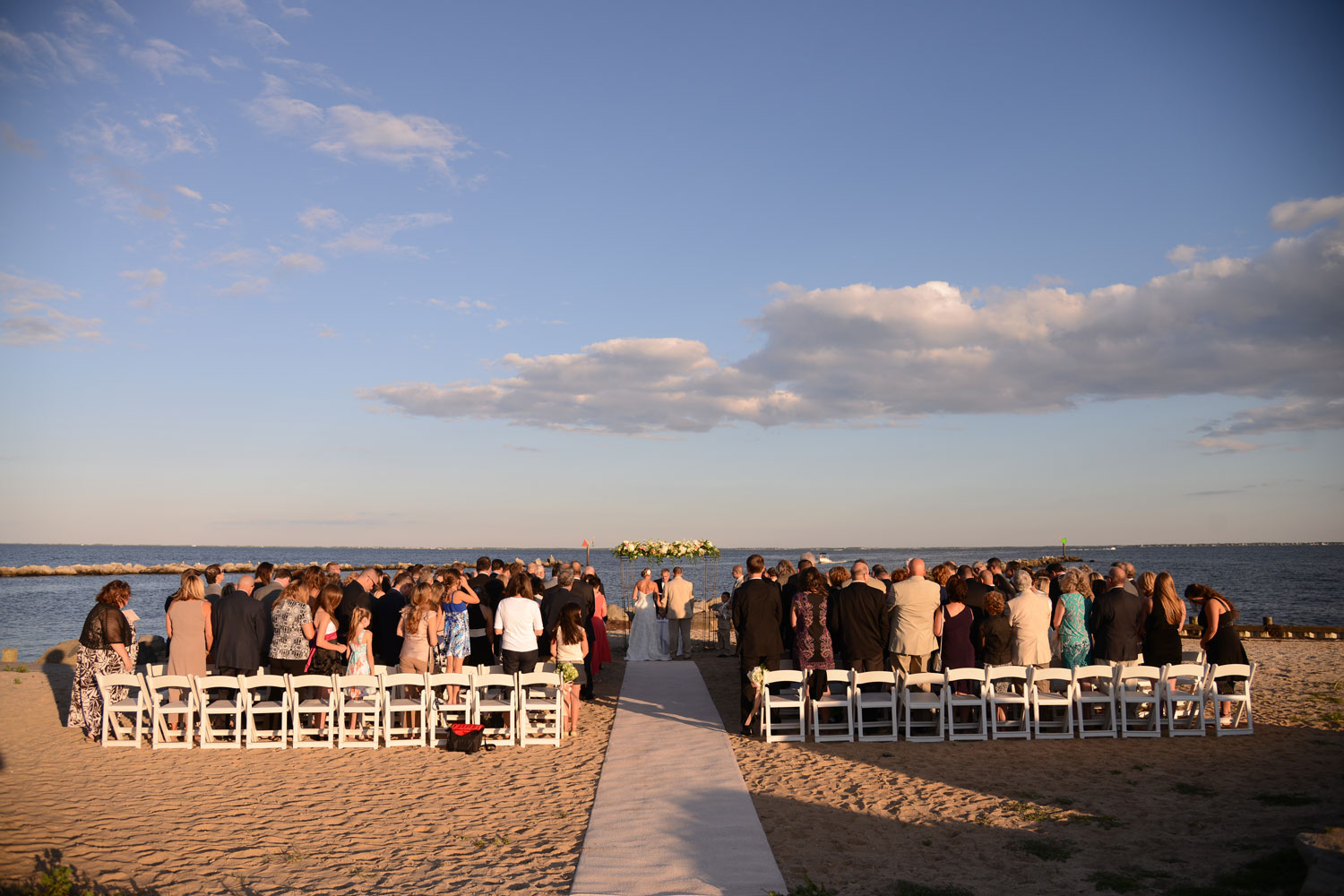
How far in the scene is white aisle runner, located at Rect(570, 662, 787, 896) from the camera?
504 cm

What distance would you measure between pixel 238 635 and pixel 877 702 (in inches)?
267

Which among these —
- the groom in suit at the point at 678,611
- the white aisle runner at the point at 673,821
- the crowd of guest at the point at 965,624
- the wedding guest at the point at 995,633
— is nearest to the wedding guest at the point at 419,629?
the white aisle runner at the point at 673,821

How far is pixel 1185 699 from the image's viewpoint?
8781mm

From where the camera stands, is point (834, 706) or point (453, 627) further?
point (453, 627)

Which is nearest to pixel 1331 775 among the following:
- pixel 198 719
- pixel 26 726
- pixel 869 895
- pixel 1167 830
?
pixel 1167 830

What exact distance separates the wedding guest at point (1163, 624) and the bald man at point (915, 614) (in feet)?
8.07

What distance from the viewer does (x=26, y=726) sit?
9.94m

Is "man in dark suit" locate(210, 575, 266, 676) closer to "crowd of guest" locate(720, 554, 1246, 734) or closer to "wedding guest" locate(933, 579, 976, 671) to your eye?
"crowd of guest" locate(720, 554, 1246, 734)

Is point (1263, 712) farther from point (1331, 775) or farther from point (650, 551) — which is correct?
point (650, 551)

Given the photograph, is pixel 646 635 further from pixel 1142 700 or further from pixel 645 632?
pixel 1142 700

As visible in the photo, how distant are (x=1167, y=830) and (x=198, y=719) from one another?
9.73 m

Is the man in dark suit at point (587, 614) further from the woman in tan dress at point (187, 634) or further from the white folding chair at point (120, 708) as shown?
the white folding chair at point (120, 708)

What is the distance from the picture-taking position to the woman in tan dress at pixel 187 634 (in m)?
9.00

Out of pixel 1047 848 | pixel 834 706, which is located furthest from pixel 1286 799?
pixel 834 706
